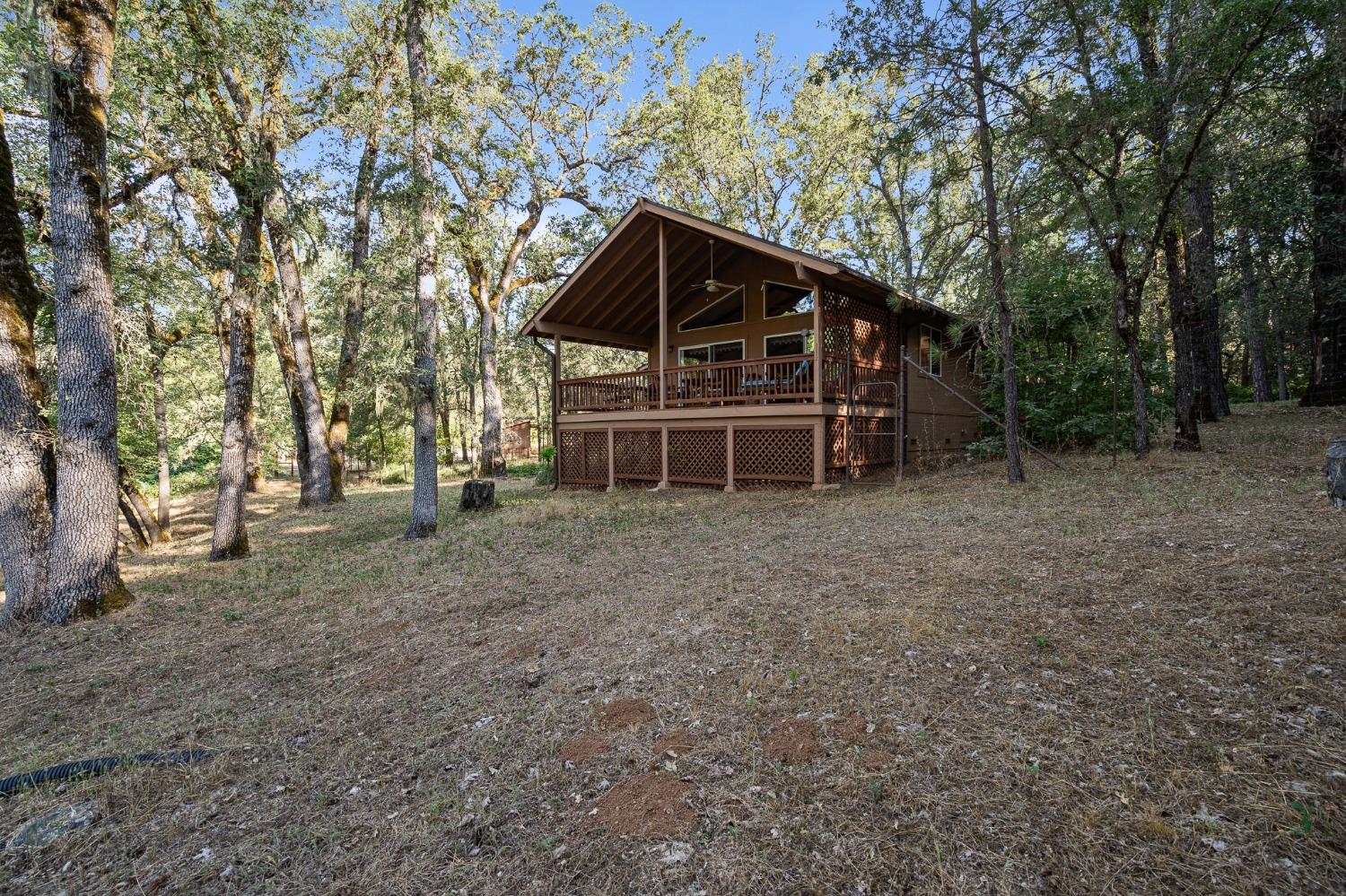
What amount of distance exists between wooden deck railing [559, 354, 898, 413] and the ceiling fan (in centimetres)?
183

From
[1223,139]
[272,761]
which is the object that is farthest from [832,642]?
[1223,139]

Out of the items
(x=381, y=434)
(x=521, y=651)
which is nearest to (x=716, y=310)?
(x=521, y=651)

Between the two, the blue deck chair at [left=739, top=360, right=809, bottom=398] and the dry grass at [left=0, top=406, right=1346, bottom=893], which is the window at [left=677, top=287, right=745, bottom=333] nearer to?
the blue deck chair at [left=739, top=360, right=809, bottom=398]

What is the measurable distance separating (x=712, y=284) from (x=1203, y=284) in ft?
32.4

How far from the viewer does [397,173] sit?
9383mm

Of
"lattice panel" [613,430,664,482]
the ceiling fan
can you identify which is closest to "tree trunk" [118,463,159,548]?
"lattice panel" [613,430,664,482]

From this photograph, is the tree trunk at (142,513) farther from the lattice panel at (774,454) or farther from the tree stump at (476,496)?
the lattice panel at (774,454)

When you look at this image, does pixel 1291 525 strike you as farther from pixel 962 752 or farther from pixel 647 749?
pixel 647 749

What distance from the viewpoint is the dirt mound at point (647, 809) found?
244cm

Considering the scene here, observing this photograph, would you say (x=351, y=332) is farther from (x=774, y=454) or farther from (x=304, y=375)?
(x=774, y=454)

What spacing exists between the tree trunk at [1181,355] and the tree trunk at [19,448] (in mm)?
16297

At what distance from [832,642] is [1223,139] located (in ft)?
34.8

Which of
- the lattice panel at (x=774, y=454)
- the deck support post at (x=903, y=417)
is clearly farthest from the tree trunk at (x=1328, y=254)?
the lattice panel at (x=774, y=454)

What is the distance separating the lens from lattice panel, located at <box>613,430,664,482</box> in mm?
13453
